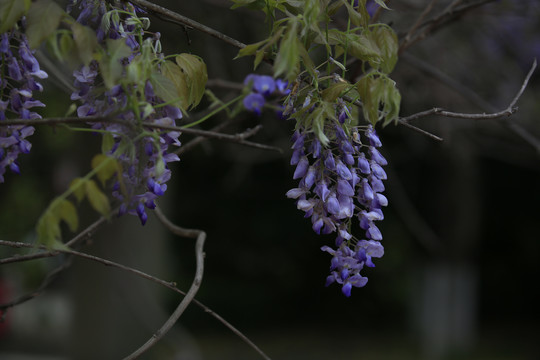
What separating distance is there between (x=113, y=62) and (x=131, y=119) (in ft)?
0.31

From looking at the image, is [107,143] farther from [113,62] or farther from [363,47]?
[363,47]

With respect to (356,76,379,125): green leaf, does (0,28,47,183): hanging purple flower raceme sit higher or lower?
lower

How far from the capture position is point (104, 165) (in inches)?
34.0

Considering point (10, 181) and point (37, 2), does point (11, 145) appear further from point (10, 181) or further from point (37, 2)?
point (10, 181)

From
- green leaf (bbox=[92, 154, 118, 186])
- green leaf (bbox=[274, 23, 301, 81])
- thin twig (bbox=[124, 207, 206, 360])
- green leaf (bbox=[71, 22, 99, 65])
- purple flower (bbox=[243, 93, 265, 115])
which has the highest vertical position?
green leaf (bbox=[274, 23, 301, 81])

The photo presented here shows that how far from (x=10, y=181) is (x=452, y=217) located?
7.60 metres

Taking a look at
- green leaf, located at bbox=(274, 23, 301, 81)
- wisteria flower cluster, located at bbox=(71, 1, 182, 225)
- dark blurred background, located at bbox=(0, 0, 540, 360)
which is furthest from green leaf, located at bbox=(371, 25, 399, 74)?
dark blurred background, located at bbox=(0, 0, 540, 360)

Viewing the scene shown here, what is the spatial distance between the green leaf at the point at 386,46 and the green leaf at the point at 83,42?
49 centimetres

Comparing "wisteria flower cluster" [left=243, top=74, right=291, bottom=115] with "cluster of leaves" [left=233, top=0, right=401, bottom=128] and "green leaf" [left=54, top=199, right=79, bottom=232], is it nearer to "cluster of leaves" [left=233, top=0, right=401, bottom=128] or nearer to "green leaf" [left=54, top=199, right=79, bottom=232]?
"cluster of leaves" [left=233, top=0, right=401, bottom=128]

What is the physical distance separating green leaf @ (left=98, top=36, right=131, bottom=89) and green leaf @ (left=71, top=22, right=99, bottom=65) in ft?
0.08

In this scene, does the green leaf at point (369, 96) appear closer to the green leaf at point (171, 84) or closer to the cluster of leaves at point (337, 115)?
the cluster of leaves at point (337, 115)

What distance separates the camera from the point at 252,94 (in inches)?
36.3

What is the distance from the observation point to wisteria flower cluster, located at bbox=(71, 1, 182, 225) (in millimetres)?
931

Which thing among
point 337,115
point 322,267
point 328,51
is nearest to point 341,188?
point 337,115
